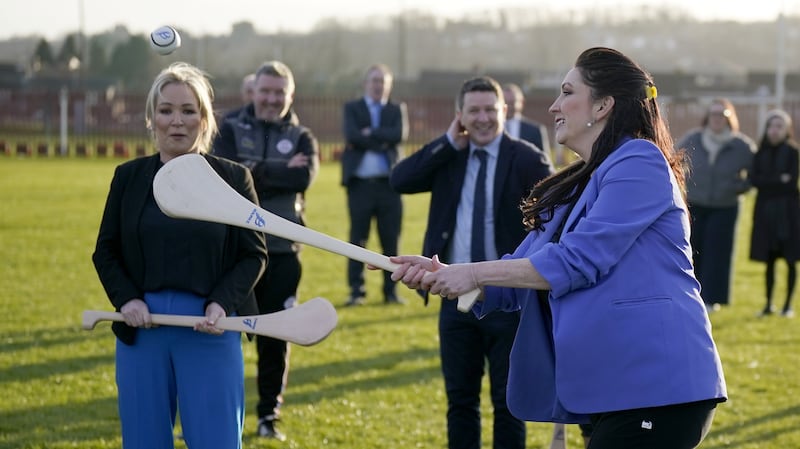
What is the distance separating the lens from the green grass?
7.11 metres

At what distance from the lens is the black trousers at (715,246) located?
38.7 ft

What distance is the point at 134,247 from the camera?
4477mm

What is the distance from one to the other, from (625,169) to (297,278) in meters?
3.92

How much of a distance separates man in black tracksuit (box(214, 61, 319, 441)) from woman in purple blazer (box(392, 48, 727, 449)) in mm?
3359

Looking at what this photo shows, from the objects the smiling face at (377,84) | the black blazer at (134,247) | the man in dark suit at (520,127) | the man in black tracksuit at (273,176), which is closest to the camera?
the black blazer at (134,247)

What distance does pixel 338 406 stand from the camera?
7.80 meters

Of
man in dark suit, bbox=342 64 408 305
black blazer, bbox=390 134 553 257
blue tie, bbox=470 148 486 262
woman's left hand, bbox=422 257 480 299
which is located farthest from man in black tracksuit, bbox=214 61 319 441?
man in dark suit, bbox=342 64 408 305

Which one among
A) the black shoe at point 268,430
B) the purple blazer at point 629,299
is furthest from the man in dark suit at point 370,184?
the purple blazer at point 629,299

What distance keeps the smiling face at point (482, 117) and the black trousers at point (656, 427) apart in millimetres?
2613

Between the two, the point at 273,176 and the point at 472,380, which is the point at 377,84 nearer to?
the point at 273,176

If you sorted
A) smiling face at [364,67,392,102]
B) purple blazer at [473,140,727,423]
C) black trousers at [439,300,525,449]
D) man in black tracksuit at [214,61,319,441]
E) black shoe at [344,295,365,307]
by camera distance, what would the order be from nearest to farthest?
1. purple blazer at [473,140,727,423]
2. black trousers at [439,300,525,449]
3. man in black tracksuit at [214,61,319,441]
4. black shoe at [344,295,365,307]
5. smiling face at [364,67,392,102]

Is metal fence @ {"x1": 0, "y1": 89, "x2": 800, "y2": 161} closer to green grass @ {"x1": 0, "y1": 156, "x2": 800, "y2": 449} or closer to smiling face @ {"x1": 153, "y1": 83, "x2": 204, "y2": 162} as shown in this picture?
green grass @ {"x1": 0, "y1": 156, "x2": 800, "y2": 449}

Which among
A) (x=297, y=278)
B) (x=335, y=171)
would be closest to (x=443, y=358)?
(x=297, y=278)

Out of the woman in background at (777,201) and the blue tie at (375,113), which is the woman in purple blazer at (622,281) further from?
the woman in background at (777,201)
